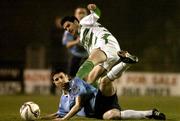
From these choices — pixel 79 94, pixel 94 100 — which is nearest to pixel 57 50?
pixel 94 100

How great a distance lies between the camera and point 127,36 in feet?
65.8

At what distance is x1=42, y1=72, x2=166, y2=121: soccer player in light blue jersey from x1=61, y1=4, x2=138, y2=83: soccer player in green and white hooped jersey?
1.97 feet

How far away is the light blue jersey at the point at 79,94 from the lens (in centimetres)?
901

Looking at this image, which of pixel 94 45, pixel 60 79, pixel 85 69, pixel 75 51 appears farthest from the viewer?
pixel 75 51

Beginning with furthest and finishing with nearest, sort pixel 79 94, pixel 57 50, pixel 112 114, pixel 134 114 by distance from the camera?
pixel 57 50 < pixel 134 114 < pixel 112 114 < pixel 79 94

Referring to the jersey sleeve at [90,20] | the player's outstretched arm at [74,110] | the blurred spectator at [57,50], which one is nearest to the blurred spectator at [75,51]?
the blurred spectator at [57,50]

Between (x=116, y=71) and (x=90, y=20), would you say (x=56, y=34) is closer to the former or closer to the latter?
(x=90, y=20)

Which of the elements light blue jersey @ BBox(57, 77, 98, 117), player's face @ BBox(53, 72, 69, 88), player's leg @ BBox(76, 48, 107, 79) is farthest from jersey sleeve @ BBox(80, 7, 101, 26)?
player's face @ BBox(53, 72, 69, 88)

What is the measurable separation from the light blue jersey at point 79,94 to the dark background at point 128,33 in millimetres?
10229

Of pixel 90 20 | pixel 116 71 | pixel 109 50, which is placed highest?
pixel 90 20

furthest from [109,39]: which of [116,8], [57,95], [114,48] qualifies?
[116,8]

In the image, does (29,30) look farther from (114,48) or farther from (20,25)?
(114,48)

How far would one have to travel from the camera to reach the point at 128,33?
20.1 m

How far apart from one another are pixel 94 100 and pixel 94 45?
140 centimetres
